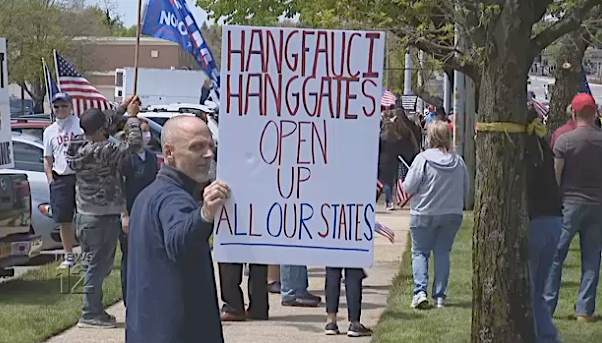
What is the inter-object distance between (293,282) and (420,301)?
1.16 m

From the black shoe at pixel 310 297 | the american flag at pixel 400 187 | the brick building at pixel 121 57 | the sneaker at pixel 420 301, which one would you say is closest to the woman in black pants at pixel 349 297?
the sneaker at pixel 420 301

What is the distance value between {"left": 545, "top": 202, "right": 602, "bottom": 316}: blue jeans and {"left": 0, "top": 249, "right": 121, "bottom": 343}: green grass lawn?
3.97 meters

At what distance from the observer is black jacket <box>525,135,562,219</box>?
8227 millimetres

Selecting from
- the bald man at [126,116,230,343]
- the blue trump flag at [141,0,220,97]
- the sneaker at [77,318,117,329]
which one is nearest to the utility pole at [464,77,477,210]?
the blue trump flag at [141,0,220,97]

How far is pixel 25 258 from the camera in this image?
10898 millimetres

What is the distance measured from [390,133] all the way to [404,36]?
26.1 feet

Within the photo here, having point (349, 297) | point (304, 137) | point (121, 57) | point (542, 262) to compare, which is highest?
point (121, 57)

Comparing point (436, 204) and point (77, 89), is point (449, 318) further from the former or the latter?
point (77, 89)

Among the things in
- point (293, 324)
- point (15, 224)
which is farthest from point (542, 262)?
point (15, 224)

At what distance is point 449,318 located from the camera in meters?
9.63

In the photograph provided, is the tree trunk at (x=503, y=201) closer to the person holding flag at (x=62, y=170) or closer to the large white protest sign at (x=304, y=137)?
the large white protest sign at (x=304, y=137)

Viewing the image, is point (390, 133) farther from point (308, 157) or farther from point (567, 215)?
point (308, 157)

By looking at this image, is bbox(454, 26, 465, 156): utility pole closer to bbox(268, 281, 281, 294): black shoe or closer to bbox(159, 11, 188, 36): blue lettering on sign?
bbox(159, 11, 188, 36): blue lettering on sign

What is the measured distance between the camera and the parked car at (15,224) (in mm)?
10680
